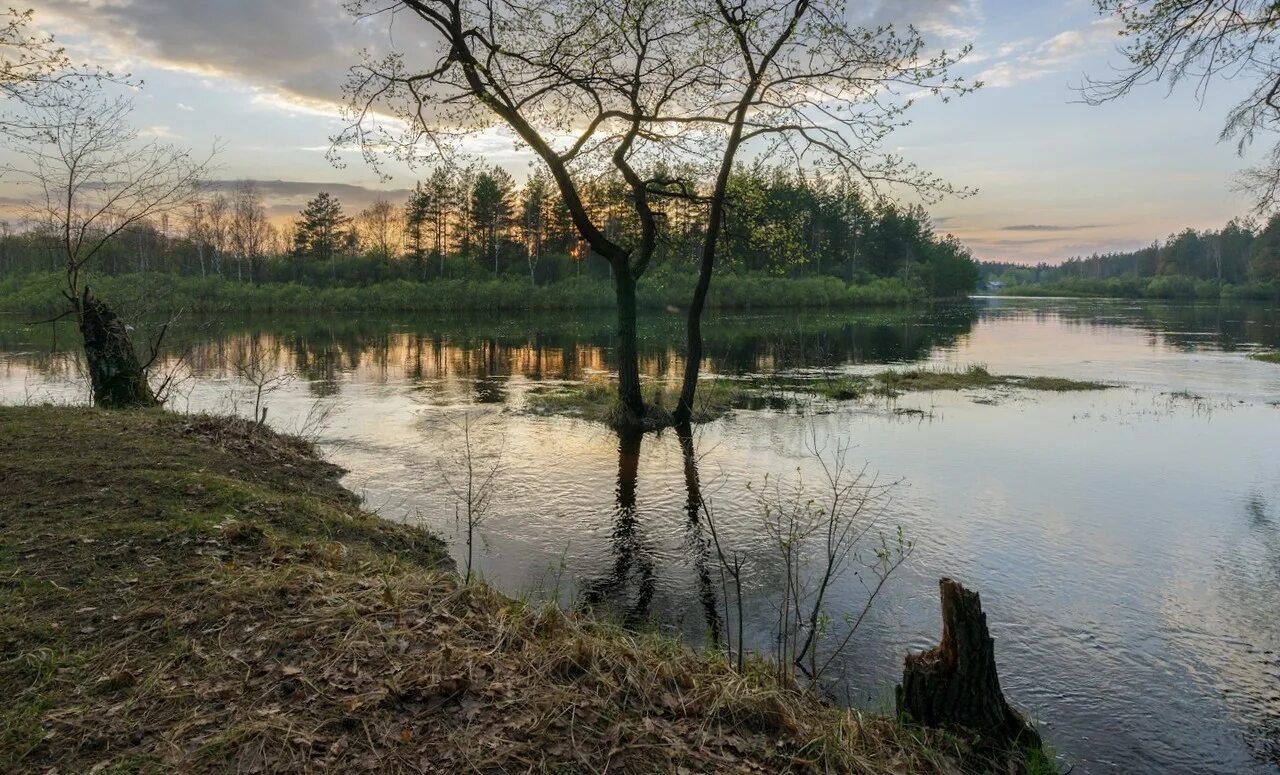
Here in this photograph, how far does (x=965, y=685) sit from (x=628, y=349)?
1288cm

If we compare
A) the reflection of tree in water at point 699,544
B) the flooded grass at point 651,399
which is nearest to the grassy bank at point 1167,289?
the flooded grass at point 651,399

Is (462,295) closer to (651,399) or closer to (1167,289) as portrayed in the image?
(651,399)

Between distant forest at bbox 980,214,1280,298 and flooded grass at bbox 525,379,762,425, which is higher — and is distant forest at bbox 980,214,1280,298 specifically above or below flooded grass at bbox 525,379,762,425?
above

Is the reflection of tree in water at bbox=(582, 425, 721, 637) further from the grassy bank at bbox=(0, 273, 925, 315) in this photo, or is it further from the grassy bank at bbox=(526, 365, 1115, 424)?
the grassy bank at bbox=(0, 273, 925, 315)

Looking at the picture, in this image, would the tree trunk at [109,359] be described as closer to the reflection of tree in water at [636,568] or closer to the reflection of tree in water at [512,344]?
the reflection of tree in water at [512,344]

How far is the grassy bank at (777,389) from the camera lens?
19392mm

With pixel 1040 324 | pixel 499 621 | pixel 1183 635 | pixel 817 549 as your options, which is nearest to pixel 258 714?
pixel 499 621

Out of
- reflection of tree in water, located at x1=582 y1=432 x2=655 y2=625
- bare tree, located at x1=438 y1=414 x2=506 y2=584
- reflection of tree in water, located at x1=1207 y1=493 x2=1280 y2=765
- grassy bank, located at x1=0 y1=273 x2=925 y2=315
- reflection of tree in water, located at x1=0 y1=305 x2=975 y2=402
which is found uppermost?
grassy bank, located at x1=0 y1=273 x2=925 y2=315

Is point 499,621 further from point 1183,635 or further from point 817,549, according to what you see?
point 1183,635

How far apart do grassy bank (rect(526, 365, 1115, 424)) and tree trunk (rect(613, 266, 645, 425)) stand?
0.51m

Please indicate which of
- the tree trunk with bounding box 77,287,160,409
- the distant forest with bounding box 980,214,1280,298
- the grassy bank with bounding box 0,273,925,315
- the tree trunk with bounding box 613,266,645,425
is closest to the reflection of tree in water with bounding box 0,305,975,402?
the tree trunk with bounding box 77,287,160,409

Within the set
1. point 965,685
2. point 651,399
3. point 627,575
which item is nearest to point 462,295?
point 651,399

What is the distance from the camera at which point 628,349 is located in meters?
17.3

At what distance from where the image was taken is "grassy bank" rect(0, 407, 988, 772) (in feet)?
13.0
